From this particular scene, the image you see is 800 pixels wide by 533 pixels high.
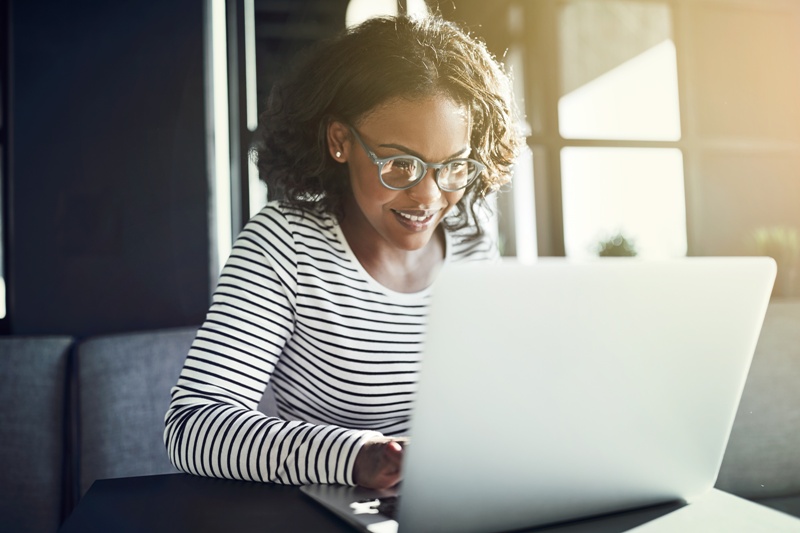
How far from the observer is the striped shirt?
90 centimetres

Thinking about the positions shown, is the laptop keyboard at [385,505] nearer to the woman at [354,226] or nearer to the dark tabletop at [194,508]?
the dark tabletop at [194,508]

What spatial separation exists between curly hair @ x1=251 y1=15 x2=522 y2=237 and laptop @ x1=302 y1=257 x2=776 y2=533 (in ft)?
2.07

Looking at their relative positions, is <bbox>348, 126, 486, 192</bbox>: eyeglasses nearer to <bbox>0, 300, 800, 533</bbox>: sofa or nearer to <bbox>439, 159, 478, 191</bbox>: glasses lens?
<bbox>439, 159, 478, 191</bbox>: glasses lens

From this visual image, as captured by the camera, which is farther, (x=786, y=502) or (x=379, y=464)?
(x=786, y=502)

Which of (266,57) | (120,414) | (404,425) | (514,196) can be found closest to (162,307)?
(120,414)

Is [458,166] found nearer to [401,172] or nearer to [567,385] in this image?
[401,172]

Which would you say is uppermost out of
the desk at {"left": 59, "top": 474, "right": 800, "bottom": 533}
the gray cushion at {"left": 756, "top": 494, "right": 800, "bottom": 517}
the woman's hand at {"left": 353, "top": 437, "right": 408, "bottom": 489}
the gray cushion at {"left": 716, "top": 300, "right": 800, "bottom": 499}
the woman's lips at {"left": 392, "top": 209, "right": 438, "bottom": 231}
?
the woman's lips at {"left": 392, "top": 209, "right": 438, "bottom": 231}

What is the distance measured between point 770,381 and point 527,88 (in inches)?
75.3

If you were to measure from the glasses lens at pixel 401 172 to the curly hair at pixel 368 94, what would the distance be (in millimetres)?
103

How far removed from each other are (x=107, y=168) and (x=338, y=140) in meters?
0.98

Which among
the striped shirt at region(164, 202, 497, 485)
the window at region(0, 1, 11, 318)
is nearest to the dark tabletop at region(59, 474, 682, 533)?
the striped shirt at region(164, 202, 497, 485)

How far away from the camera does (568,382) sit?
0.50m

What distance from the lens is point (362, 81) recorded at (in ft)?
3.51

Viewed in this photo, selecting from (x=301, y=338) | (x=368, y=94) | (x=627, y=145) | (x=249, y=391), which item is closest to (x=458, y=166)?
(x=368, y=94)
